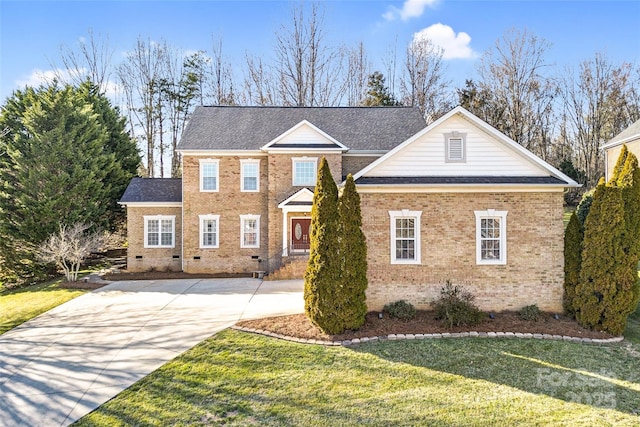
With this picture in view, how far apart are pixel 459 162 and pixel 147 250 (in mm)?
16556

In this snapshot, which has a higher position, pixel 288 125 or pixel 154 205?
pixel 288 125

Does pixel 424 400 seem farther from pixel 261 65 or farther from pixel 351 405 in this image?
pixel 261 65

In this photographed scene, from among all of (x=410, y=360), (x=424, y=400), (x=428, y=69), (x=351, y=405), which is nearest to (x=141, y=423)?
(x=351, y=405)

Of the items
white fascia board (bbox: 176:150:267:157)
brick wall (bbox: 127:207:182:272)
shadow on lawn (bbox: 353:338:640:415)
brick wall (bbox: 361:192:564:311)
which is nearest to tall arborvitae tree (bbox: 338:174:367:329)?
shadow on lawn (bbox: 353:338:640:415)

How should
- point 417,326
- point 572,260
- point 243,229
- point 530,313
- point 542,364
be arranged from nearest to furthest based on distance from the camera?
point 542,364, point 417,326, point 530,313, point 572,260, point 243,229

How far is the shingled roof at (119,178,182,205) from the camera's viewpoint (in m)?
19.6

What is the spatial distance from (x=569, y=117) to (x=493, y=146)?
34591mm

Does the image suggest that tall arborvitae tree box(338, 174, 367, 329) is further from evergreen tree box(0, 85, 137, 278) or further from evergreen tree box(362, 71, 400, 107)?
evergreen tree box(362, 71, 400, 107)

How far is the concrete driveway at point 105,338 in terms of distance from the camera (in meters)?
6.94

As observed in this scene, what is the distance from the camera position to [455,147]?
11.5 meters

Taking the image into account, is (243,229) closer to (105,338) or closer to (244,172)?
(244,172)

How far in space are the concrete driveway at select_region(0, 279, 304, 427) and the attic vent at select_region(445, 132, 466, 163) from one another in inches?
272

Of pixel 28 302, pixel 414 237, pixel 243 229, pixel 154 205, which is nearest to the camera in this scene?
pixel 414 237

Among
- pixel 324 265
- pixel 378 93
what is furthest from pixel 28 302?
pixel 378 93
